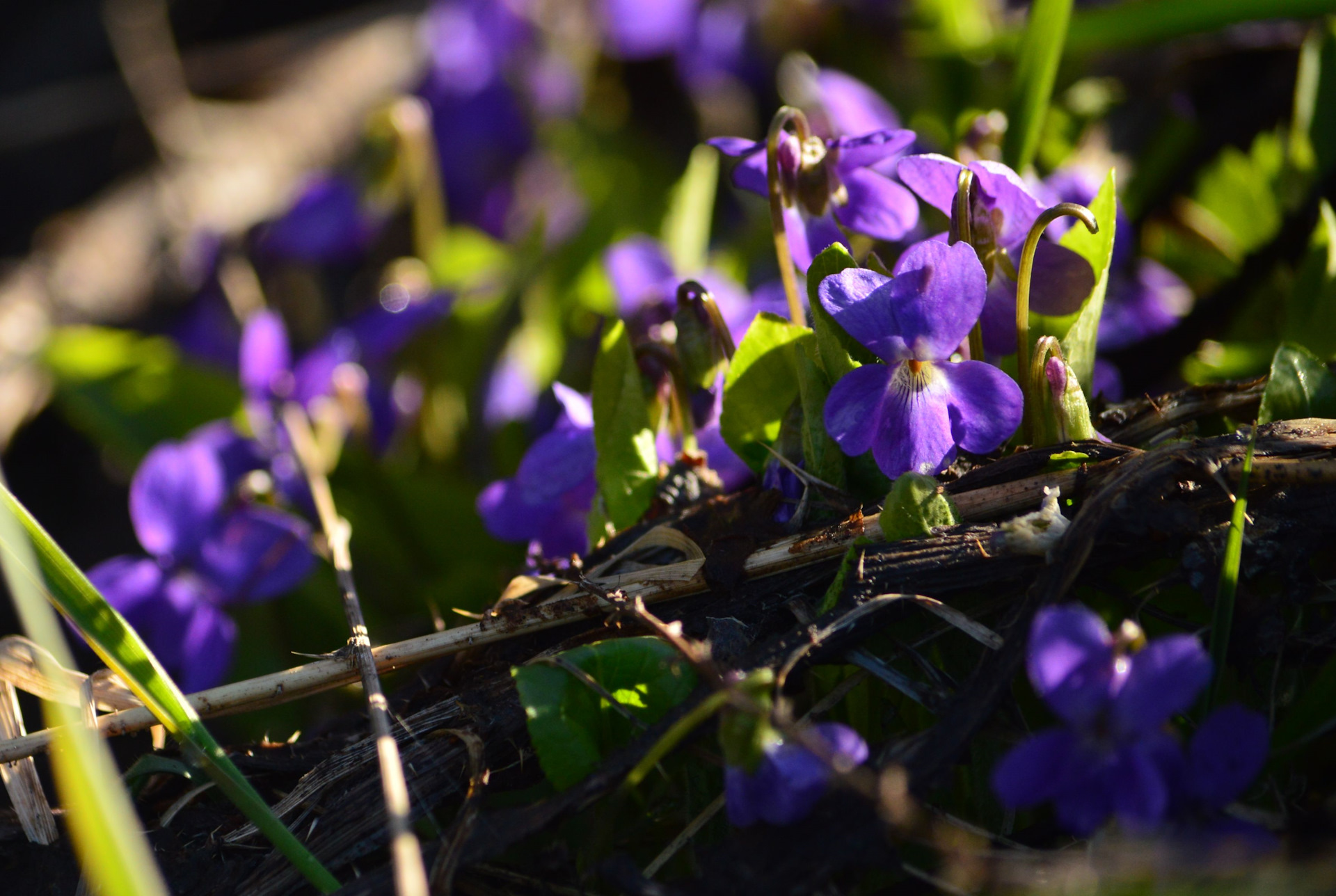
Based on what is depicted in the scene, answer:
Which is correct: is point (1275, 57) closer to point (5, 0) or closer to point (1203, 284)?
point (1203, 284)

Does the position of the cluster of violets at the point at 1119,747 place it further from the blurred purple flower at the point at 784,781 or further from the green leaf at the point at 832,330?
the green leaf at the point at 832,330

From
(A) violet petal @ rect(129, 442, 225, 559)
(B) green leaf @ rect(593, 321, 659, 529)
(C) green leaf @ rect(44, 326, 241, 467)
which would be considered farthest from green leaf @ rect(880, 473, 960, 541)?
(C) green leaf @ rect(44, 326, 241, 467)

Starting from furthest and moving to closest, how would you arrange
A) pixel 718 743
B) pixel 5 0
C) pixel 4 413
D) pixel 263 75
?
1. pixel 5 0
2. pixel 263 75
3. pixel 4 413
4. pixel 718 743

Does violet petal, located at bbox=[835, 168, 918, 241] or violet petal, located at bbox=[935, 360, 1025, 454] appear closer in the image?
violet petal, located at bbox=[935, 360, 1025, 454]

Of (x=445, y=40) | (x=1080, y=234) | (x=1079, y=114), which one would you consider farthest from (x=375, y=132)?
(x=1080, y=234)

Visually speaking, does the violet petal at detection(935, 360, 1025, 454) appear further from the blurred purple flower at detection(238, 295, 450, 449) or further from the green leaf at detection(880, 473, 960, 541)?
the blurred purple flower at detection(238, 295, 450, 449)

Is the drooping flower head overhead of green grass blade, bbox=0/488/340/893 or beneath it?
overhead
